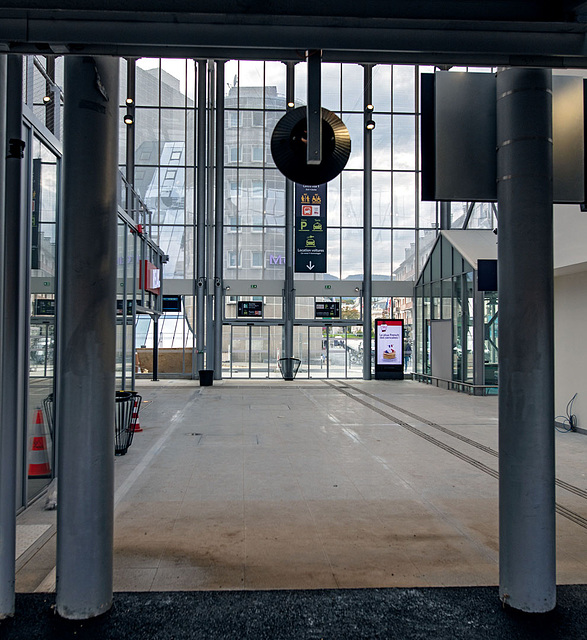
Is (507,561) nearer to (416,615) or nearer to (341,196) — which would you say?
(416,615)

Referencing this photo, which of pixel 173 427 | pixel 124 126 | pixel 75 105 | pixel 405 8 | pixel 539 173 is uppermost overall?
pixel 124 126

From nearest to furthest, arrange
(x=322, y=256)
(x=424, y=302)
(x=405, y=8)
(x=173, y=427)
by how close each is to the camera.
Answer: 1. (x=405, y=8)
2. (x=173, y=427)
3. (x=424, y=302)
4. (x=322, y=256)

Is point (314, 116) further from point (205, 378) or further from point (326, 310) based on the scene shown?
point (326, 310)

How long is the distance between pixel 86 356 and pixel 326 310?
20.4 metres

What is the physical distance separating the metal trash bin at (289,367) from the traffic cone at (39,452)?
1672cm

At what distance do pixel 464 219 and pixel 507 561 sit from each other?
2150 cm

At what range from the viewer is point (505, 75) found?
355 centimetres

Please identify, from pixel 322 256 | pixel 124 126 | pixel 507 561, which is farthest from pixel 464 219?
pixel 507 561

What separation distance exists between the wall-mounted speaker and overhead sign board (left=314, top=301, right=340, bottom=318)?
2016 cm

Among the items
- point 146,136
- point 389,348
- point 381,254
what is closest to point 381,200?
point 381,254

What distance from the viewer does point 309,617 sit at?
3.37 meters

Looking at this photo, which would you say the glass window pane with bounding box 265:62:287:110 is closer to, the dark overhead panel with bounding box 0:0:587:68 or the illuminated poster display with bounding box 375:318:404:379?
the illuminated poster display with bounding box 375:318:404:379

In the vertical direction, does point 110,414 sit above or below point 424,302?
below

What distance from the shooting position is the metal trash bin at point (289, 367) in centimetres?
2289
